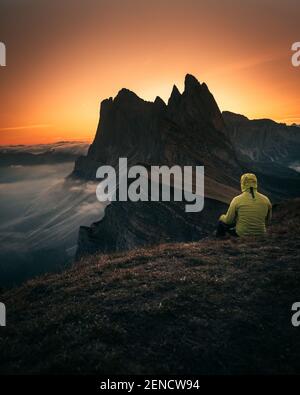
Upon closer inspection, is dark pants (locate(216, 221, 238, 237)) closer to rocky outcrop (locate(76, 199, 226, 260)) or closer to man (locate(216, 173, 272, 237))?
man (locate(216, 173, 272, 237))

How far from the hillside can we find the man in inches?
66.9

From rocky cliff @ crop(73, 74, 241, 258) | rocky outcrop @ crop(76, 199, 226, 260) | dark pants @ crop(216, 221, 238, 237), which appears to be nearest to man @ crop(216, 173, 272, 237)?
dark pants @ crop(216, 221, 238, 237)

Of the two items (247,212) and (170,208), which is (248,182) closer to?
(247,212)

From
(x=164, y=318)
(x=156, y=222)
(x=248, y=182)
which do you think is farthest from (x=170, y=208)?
(x=164, y=318)

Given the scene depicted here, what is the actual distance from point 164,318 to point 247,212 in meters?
6.81

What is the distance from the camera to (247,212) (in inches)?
558

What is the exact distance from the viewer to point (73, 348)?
→ 25.5 ft

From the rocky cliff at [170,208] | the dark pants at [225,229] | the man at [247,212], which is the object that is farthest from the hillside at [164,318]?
the rocky cliff at [170,208]

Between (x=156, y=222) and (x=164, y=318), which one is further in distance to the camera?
(x=156, y=222)

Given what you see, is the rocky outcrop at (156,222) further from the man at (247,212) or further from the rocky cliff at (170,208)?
the man at (247,212)

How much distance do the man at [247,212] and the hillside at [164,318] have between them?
1.70 m

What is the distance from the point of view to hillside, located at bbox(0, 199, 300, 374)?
7359 millimetres
